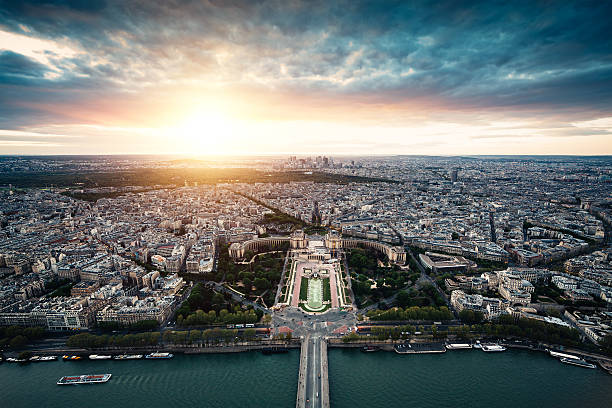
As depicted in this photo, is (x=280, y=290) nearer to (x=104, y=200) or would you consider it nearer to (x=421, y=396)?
(x=421, y=396)

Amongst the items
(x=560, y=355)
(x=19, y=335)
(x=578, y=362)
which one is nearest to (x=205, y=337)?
(x=19, y=335)

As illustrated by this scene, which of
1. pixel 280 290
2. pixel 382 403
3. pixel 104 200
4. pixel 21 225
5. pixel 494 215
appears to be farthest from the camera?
pixel 104 200

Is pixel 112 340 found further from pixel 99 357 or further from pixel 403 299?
pixel 403 299

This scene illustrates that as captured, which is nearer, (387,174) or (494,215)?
(494,215)

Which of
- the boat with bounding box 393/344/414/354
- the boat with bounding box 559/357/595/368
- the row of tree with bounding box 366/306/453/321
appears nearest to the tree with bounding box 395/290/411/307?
the row of tree with bounding box 366/306/453/321

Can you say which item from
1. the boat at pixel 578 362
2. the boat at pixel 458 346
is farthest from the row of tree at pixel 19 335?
the boat at pixel 578 362

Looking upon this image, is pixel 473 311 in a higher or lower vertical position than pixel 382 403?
higher

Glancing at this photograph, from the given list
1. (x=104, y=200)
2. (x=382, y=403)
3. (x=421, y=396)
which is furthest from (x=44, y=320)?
(x=104, y=200)

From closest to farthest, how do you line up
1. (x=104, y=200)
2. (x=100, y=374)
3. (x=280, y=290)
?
(x=100, y=374) → (x=280, y=290) → (x=104, y=200)
